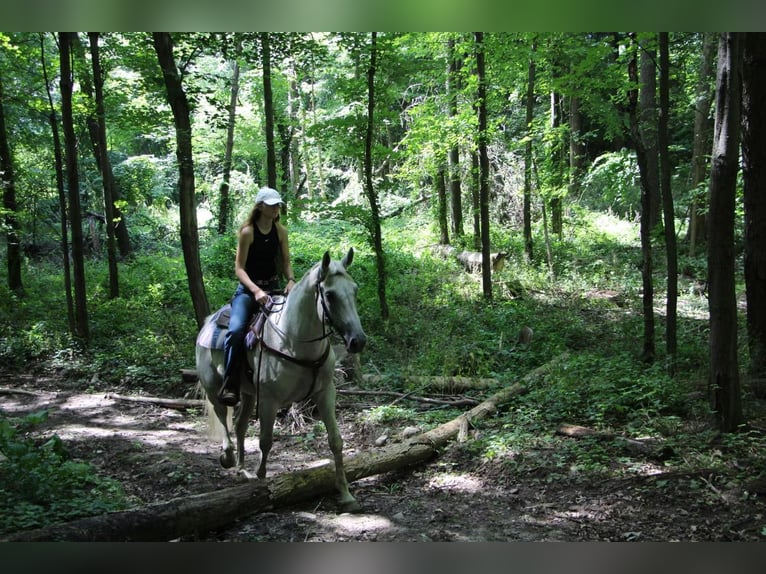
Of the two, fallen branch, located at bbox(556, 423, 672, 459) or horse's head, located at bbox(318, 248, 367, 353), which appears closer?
horse's head, located at bbox(318, 248, 367, 353)

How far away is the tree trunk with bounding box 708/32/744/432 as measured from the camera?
364 cm

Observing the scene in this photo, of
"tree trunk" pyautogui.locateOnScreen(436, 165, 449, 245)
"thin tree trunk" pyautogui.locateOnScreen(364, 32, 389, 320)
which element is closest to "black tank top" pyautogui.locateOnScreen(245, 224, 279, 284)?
"thin tree trunk" pyautogui.locateOnScreen(364, 32, 389, 320)

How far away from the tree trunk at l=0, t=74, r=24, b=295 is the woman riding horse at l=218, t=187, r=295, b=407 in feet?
A: 22.1

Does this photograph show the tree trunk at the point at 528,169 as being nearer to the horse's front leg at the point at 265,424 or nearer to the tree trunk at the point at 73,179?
the horse's front leg at the point at 265,424

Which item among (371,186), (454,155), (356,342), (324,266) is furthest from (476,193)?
(356,342)

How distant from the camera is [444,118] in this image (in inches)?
340

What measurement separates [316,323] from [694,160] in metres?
9.02

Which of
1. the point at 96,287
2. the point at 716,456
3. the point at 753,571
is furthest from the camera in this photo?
the point at 96,287

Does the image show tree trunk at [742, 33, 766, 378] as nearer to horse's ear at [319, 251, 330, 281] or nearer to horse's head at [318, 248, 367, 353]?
horse's head at [318, 248, 367, 353]

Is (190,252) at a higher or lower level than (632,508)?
higher

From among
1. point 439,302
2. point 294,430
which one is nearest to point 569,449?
point 294,430

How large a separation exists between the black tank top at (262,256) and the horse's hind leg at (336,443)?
97 centimetres

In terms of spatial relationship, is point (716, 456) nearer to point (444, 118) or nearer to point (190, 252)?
point (190, 252)

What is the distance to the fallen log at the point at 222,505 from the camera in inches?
106
